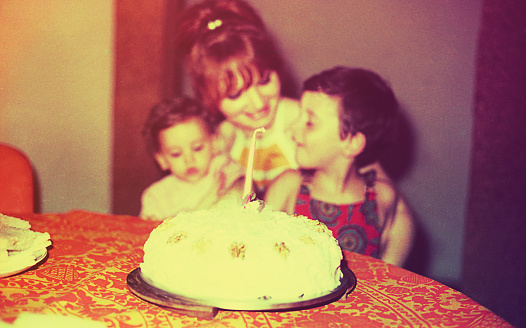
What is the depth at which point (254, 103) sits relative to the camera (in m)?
2.27

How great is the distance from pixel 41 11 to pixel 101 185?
910 millimetres

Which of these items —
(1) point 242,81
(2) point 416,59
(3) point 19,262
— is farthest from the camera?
(2) point 416,59

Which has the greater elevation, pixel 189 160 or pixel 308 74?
pixel 308 74

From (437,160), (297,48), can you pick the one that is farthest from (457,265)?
(297,48)

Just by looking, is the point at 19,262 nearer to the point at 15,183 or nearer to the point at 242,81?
the point at 15,183

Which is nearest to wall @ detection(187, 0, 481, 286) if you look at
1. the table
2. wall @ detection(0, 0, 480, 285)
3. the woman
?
wall @ detection(0, 0, 480, 285)

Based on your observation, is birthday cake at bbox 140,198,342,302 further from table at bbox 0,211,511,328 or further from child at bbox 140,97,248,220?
child at bbox 140,97,248,220

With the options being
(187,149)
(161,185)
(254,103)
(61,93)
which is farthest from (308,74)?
(61,93)

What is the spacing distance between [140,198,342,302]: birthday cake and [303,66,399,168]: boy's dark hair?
3.59 ft

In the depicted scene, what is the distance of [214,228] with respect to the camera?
97 cm

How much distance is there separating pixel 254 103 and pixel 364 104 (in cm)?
49

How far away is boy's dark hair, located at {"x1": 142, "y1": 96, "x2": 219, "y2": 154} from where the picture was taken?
229cm

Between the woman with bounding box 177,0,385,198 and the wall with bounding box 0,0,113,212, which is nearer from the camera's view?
the woman with bounding box 177,0,385,198

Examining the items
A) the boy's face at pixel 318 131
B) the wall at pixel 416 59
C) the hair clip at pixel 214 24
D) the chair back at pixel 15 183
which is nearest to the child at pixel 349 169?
the boy's face at pixel 318 131
